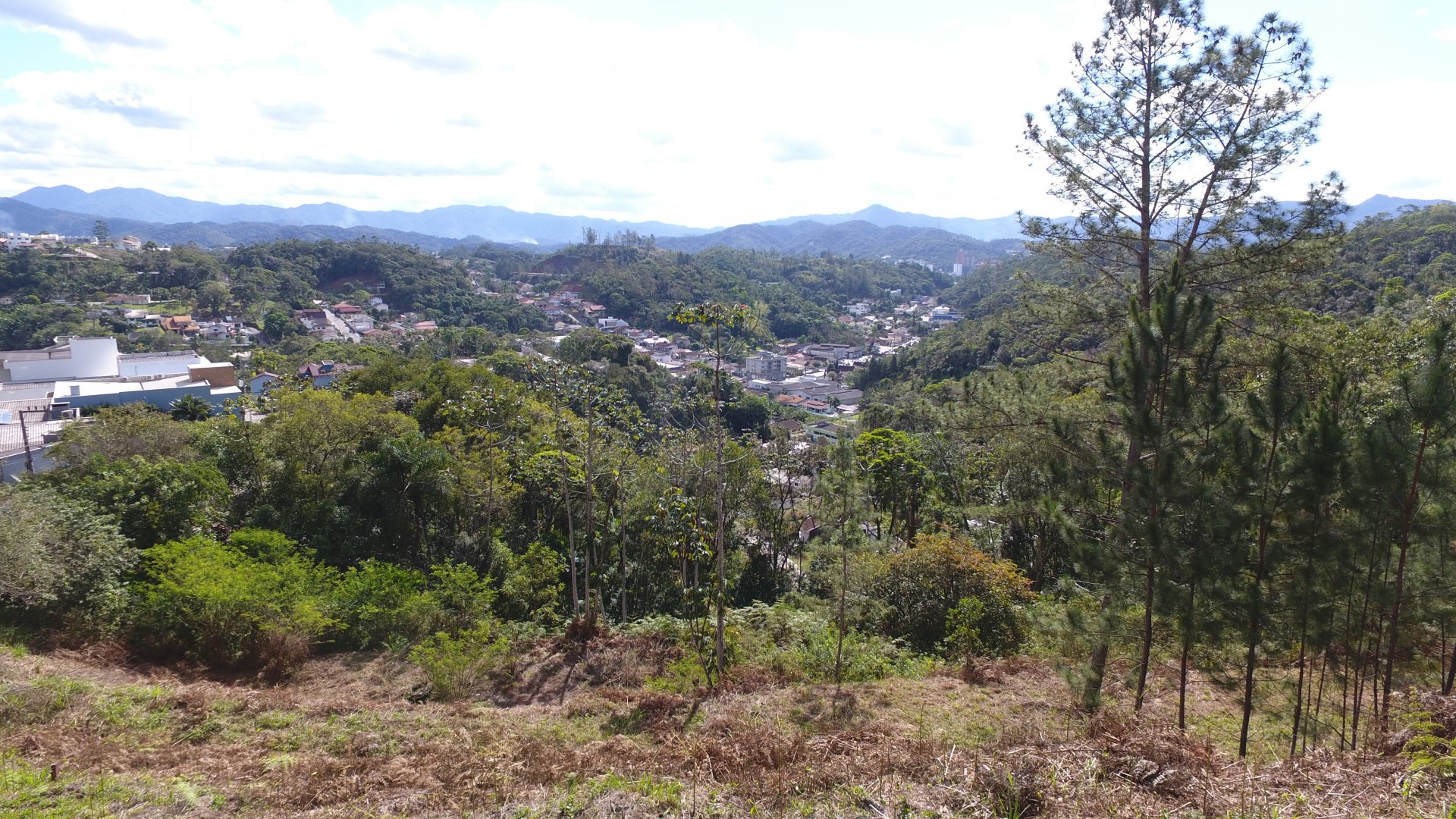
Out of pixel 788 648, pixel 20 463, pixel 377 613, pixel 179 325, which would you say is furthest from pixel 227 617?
pixel 179 325

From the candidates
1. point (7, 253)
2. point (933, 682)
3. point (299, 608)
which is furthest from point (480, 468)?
point (7, 253)

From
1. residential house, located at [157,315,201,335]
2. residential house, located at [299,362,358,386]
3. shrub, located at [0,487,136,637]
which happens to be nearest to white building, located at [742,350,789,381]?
residential house, located at [299,362,358,386]

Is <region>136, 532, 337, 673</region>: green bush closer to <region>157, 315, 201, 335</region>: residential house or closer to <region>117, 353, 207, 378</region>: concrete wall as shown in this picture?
<region>117, 353, 207, 378</region>: concrete wall

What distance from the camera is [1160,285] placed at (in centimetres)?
554

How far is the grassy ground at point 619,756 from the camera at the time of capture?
3.94 metres

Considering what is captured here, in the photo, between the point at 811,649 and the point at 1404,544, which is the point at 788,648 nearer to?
the point at 811,649

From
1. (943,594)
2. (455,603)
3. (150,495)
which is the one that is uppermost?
(150,495)

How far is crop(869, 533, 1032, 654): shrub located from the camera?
30.8ft

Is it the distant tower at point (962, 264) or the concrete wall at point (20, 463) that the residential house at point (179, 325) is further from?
the distant tower at point (962, 264)

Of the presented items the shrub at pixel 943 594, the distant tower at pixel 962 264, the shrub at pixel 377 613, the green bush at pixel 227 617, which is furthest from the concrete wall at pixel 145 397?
the distant tower at pixel 962 264

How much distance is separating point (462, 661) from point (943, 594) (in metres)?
6.52

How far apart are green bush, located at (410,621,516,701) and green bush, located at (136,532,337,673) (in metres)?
1.30

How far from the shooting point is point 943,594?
9883 millimetres

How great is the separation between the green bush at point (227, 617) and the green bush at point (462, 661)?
1.30 meters
